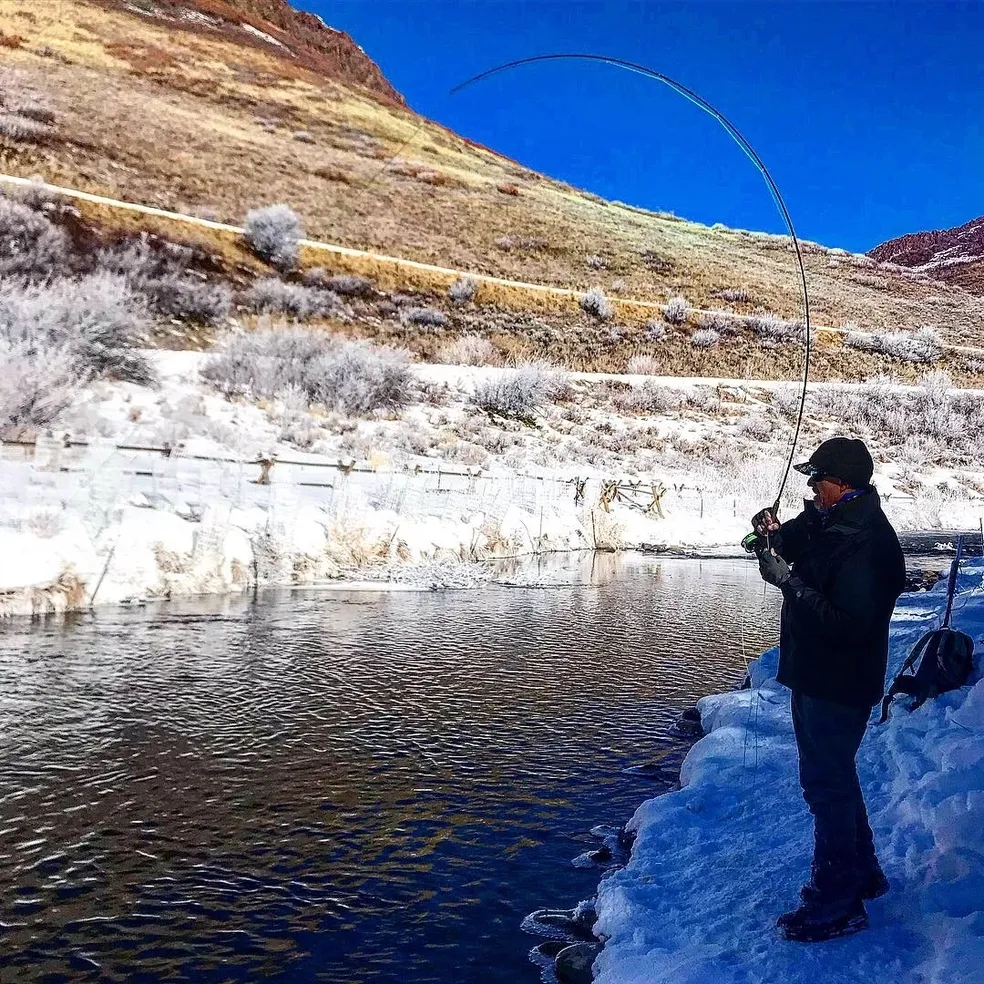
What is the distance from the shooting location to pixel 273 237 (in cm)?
4378

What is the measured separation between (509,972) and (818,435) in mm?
32025

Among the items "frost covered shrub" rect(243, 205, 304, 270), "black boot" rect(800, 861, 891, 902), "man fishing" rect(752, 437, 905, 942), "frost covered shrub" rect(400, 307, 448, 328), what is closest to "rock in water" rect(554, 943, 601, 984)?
"man fishing" rect(752, 437, 905, 942)

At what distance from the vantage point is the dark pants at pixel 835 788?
306cm

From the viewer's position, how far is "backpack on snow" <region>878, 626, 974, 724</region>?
4484 millimetres

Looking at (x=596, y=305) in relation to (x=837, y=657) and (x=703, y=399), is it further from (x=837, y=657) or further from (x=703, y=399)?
(x=837, y=657)

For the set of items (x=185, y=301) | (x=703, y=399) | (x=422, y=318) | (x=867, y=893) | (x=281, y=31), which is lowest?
(x=867, y=893)

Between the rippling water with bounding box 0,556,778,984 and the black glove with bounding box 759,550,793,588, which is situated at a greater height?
the black glove with bounding box 759,550,793,588

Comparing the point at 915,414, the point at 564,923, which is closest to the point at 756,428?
the point at 915,414

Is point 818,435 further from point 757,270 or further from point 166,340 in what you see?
point 757,270

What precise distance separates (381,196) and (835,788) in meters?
59.7

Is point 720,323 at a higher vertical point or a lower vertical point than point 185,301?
higher

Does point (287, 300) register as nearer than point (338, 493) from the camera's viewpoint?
No

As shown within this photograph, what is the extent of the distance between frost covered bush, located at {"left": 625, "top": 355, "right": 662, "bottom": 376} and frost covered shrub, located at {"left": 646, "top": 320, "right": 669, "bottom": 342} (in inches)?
212

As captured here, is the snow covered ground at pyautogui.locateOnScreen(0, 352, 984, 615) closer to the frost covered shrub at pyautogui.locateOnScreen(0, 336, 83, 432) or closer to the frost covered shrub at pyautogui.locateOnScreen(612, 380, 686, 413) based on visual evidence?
the frost covered shrub at pyautogui.locateOnScreen(0, 336, 83, 432)
